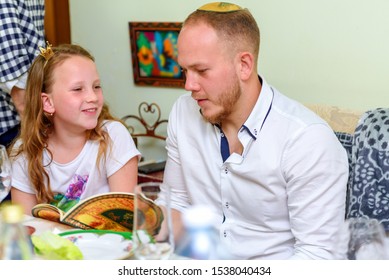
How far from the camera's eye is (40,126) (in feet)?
6.45

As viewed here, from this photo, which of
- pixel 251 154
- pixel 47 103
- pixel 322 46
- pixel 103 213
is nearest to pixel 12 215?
pixel 103 213

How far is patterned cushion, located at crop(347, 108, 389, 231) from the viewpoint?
5.50ft

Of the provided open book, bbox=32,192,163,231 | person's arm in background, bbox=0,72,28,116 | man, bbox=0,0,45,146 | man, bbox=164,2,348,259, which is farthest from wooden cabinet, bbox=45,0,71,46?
open book, bbox=32,192,163,231

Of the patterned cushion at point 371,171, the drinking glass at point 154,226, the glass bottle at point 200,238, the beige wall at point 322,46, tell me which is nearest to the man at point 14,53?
the beige wall at point 322,46

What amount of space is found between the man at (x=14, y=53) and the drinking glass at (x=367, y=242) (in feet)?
5.67

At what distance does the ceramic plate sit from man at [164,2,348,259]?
0.34 metres

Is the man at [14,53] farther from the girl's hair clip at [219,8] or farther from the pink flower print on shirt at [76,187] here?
the girl's hair clip at [219,8]

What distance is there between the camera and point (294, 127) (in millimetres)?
1518

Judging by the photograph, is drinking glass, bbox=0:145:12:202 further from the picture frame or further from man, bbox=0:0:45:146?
the picture frame

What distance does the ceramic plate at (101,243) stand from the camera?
45.5 inches

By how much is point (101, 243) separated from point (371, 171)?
841mm

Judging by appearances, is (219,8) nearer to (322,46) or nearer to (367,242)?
(367,242)
